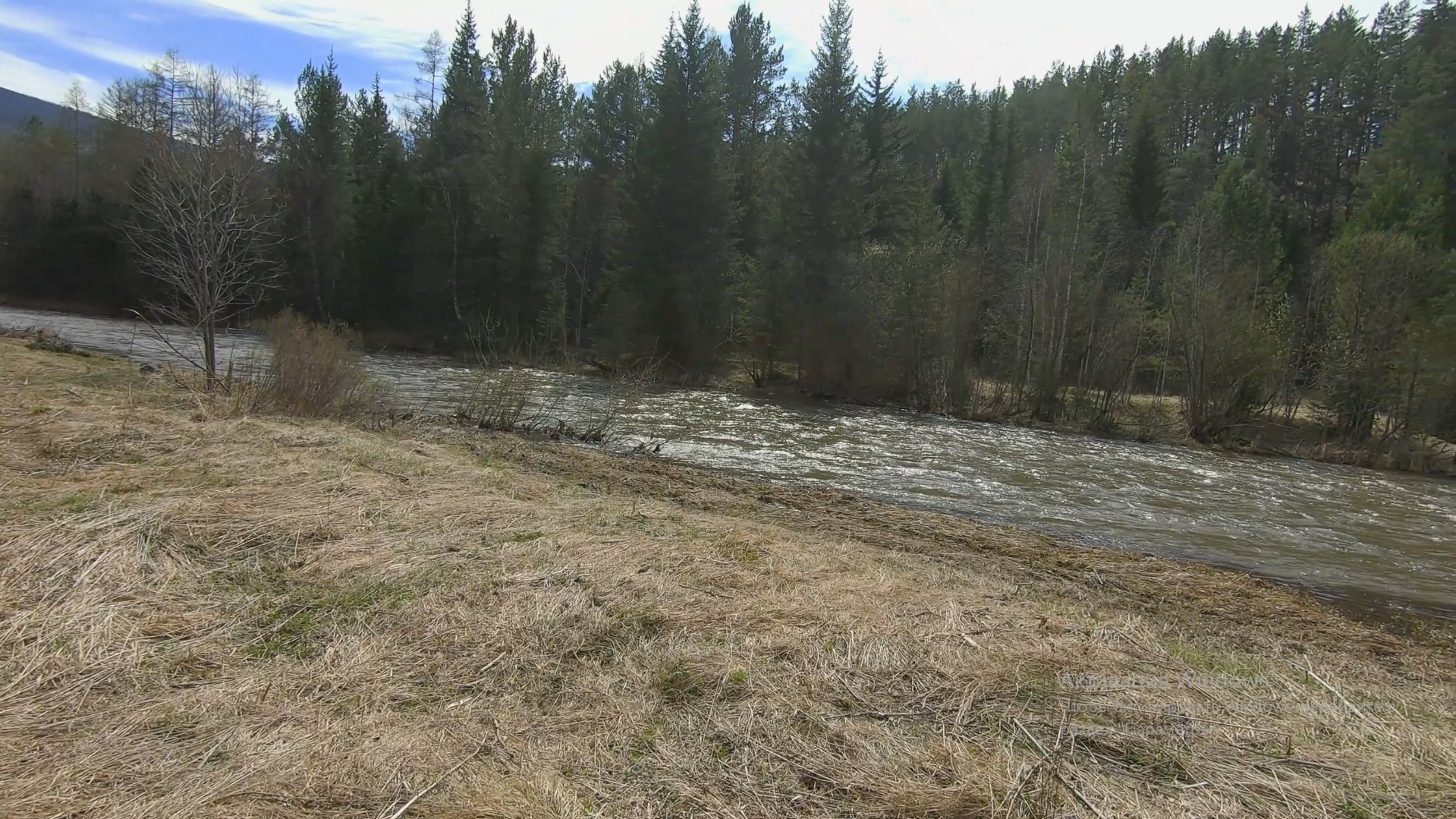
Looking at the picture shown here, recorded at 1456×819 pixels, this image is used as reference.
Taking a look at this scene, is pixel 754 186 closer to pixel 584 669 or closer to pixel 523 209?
pixel 523 209

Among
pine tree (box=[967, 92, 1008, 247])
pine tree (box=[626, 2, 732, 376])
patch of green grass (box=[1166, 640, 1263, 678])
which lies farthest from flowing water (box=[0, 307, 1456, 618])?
pine tree (box=[967, 92, 1008, 247])

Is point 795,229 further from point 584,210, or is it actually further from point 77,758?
point 77,758

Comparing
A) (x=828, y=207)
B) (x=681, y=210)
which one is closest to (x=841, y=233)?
(x=828, y=207)

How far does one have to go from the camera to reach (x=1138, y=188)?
39.4 meters

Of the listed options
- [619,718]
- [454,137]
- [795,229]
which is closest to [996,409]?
[795,229]

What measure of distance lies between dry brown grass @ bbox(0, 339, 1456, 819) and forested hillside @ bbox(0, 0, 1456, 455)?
1102 centimetres

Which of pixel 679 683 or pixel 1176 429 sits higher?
pixel 1176 429

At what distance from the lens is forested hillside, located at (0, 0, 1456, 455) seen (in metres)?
23.6

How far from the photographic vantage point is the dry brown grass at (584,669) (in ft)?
9.94

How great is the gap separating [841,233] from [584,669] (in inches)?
1032

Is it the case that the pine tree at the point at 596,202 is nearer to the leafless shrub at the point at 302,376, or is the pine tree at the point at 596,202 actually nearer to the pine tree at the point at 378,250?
the pine tree at the point at 378,250

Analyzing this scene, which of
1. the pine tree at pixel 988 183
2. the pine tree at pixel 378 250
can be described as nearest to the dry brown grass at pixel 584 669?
the pine tree at pixel 378 250

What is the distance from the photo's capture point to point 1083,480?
14469mm

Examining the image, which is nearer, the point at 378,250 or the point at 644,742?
the point at 644,742
